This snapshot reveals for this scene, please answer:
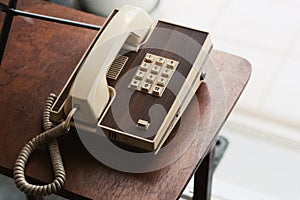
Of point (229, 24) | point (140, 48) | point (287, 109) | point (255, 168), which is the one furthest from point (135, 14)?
point (229, 24)

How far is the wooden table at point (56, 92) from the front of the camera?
895mm

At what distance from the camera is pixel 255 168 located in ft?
5.40

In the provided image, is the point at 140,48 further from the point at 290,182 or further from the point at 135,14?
the point at 290,182

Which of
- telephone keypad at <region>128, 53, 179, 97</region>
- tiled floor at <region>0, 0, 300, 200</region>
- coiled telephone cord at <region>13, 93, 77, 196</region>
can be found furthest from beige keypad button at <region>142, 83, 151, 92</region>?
tiled floor at <region>0, 0, 300, 200</region>

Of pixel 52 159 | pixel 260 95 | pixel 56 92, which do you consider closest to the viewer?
pixel 52 159

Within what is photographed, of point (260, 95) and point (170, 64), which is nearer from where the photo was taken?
point (170, 64)

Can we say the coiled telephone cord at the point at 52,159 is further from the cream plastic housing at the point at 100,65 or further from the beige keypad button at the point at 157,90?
the beige keypad button at the point at 157,90

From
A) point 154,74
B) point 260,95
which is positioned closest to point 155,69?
point 154,74

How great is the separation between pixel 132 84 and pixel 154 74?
0.04 metres

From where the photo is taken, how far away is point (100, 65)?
36.2 inches

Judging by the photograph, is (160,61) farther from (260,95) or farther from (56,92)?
(260,95)

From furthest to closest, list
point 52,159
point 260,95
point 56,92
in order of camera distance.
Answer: point 260,95, point 56,92, point 52,159

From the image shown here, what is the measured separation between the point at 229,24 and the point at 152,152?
115 cm

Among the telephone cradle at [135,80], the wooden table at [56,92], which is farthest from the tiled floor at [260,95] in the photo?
the telephone cradle at [135,80]
